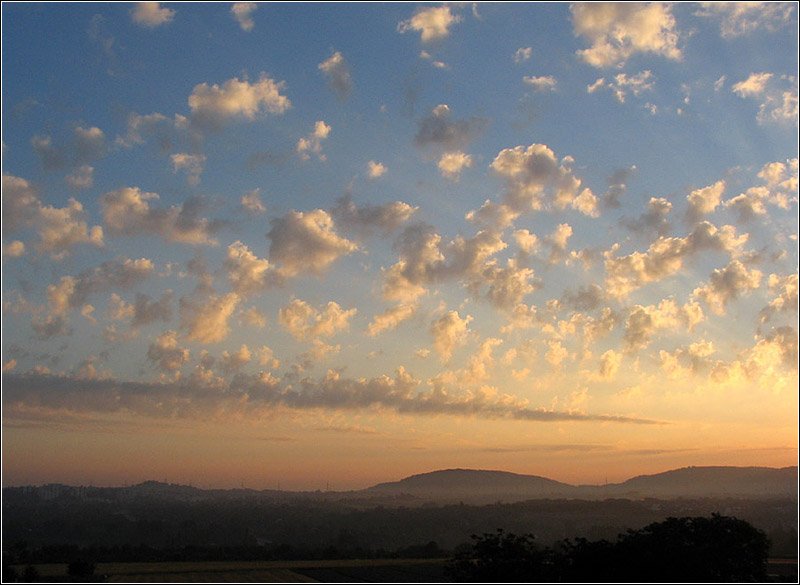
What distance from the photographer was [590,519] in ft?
616

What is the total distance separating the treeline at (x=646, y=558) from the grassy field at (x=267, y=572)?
1539 centimetres

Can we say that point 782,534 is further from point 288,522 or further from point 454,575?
point 288,522

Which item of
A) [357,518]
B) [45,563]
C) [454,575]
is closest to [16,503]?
[357,518]

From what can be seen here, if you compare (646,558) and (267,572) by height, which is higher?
(646,558)

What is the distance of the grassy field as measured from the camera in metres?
60.4

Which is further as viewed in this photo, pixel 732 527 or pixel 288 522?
pixel 288 522

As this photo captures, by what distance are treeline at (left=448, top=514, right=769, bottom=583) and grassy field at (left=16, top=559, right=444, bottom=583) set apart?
15.4 meters

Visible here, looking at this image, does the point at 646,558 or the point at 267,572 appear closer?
the point at 646,558

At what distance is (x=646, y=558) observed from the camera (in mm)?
50344

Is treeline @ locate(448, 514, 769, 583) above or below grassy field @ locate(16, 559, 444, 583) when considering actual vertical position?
above

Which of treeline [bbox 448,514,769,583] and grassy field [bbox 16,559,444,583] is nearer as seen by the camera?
treeline [bbox 448,514,769,583]

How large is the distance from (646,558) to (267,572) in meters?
35.9

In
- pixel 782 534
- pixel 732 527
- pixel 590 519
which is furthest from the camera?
pixel 590 519

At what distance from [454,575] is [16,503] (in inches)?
7141
